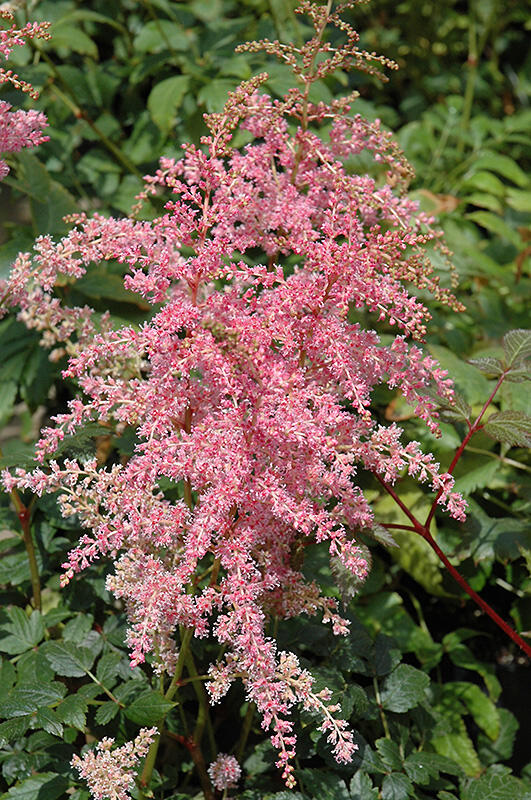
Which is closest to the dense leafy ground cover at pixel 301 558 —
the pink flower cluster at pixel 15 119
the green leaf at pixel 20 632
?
the green leaf at pixel 20 632

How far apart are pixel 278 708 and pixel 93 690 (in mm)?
401

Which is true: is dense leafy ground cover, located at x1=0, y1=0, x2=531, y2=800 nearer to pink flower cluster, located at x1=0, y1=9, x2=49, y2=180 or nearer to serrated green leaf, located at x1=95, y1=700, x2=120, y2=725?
serrated green leaf, located at x1=95, y1=700, x2=120, y2=725

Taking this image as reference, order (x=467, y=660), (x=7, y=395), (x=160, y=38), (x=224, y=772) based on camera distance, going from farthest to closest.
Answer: (x=160, y=38) → (x=7, y=395) → (x=467, y=660) → (x=224, y=772)

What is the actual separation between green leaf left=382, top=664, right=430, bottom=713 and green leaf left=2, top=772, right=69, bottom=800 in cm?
58

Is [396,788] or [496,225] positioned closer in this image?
[396,788]

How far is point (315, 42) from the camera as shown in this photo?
54.3 inches

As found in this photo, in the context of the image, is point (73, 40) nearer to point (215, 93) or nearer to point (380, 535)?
point (215, 93)

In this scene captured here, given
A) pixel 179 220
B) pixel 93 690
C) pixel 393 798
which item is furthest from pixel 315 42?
pixel 393 798

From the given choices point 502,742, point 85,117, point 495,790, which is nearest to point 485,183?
point 85,117

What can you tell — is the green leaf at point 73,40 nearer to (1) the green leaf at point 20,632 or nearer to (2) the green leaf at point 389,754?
(1) the green leaf at point 20,632

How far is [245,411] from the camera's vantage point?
1.20 meters

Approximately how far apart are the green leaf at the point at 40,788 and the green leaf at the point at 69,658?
0.54ft

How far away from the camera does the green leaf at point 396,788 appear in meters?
1.38

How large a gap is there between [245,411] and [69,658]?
2.05ft
